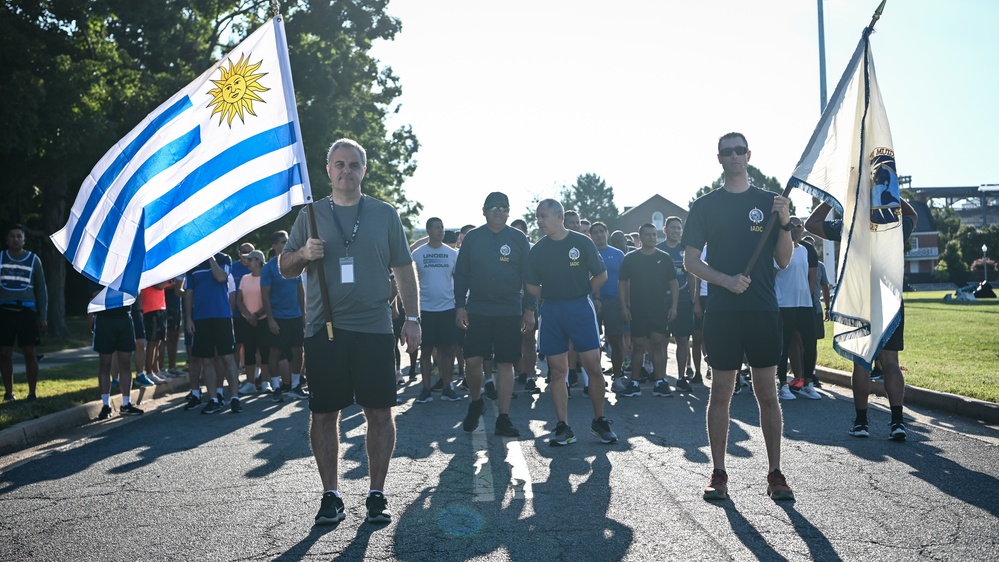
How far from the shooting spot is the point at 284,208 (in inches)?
223

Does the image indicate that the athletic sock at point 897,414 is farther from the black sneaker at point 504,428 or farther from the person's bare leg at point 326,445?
the person's bare leg at point 326,445

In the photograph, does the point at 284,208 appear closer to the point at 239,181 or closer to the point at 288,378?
the point at 239,181

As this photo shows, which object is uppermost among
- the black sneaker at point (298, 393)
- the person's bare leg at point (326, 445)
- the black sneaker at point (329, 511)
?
the person's bare leg at point (326, 445)

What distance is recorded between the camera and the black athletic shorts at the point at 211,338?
34.4ft

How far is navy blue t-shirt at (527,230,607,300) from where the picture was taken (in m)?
8.05

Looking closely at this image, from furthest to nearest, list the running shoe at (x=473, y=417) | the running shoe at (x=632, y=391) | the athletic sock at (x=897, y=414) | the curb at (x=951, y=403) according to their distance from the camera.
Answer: the running shoe at (x=632, y=391), the running shoe at (x=473, y=417), the curb at (x=951, y=403), the athletic sock at (x=897, y=414)

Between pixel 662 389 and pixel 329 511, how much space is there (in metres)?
6.57

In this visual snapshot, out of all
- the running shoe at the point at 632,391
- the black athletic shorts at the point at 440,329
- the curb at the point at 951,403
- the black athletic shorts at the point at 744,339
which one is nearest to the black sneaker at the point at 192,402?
the black athletic shorts at the point at 440,329

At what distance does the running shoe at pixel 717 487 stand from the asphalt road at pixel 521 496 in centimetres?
9

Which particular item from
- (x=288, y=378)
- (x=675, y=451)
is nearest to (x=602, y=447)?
(x=675, y=451)

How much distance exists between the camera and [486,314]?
8.66 metres

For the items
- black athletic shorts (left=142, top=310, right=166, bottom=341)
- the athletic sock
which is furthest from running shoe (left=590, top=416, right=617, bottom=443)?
black athletic shorts (left=142, top=310, right=166, bottom=341)

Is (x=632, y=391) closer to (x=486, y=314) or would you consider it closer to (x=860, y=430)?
(x=486, y=314)

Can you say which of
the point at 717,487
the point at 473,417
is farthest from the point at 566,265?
the point at 717,487
